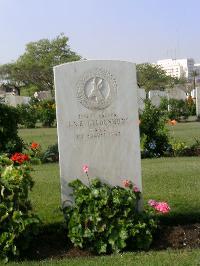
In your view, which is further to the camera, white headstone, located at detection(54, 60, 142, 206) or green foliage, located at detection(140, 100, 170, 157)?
green foliage, located at detection(140, 100, 170, 157)

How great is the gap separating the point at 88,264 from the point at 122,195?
0.90 metres

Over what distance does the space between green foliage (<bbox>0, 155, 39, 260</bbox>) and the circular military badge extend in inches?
38.8

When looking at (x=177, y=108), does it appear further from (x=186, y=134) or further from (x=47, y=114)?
(x=186, y=134)

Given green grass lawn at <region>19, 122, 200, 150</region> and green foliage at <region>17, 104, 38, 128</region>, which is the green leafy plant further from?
green foliage at <region>17, 104, 38, 128</region>

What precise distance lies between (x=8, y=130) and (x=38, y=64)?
193ft

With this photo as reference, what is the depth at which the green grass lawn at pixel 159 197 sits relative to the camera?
498cm

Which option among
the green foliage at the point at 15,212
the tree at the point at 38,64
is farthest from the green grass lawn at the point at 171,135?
the tree at the point at 38,64

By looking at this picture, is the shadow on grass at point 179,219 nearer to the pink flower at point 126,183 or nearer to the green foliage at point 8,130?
the pink flower at point 126,183

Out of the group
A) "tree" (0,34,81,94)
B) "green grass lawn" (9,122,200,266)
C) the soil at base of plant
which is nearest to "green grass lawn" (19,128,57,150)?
"green grass lawn" (9,122,200,266)

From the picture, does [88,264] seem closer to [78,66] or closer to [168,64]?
[78,66]

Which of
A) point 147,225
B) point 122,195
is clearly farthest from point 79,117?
point 147,225

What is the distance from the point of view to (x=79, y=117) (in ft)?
19.0

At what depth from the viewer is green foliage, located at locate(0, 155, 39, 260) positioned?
201 inches

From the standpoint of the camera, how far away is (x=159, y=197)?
7336mm
